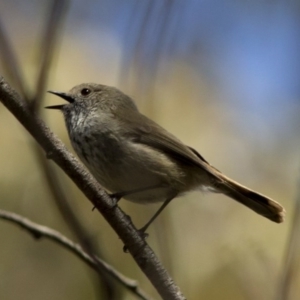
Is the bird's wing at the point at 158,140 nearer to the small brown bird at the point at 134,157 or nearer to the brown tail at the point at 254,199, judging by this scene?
the small brown bird at the point at 134,157

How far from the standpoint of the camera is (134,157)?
3.19 meters

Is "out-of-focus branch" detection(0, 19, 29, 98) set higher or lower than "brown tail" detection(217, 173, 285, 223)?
higher

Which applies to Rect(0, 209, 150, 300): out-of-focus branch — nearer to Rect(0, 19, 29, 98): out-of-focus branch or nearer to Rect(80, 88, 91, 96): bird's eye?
Rect(0, 19, 29, 98): out-of-focus branch

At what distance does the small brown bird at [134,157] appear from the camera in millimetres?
3123

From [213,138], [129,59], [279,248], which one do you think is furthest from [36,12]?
[129,59]

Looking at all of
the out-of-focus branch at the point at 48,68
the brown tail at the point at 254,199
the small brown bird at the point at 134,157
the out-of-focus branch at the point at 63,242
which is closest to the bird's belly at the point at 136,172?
the small brown bird at the point at 134,157

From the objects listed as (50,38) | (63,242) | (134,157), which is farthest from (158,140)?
(50,38)

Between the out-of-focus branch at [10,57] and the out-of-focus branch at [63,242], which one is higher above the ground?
the out-of-focus branch at [10,57]

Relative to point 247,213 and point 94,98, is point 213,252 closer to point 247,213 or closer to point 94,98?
point 247,213

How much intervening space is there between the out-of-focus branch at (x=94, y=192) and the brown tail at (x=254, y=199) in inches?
44.3

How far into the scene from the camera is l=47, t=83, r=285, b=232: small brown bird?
3.12 meters

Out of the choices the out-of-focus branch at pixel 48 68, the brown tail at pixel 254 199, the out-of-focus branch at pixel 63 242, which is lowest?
the out-of-focus branch at pixel 63 242

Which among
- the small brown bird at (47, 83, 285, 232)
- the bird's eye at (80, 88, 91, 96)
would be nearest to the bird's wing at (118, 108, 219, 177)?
the small brown bird at (47, 83, 285, 232)

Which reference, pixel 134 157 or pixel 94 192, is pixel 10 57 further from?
pixel 134 157
